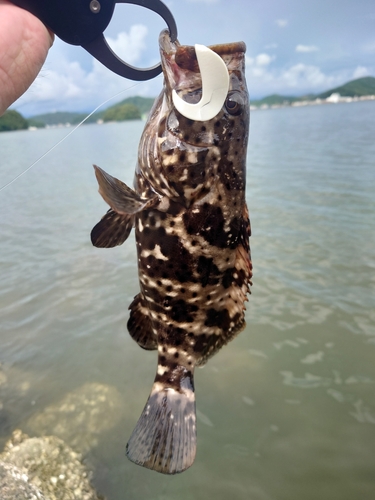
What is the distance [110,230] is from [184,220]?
1.38 feet

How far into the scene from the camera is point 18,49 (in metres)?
1.77

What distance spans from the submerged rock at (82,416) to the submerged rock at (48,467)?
211mm

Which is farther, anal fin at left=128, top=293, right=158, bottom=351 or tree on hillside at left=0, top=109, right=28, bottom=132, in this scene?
anal fin at left=128, top=293, right=158, bottom=351

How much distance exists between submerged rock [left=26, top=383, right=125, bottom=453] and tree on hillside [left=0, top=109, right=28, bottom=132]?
4.29 metres

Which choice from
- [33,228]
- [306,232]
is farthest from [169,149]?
[33,228]

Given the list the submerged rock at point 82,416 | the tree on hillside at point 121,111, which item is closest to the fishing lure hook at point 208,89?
the tree on hillside at point 121,111

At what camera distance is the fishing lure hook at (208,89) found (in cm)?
198

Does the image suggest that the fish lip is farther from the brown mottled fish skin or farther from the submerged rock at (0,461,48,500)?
the submerged rock at (0,461,48,500)

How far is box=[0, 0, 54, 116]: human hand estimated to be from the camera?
5.68 feet

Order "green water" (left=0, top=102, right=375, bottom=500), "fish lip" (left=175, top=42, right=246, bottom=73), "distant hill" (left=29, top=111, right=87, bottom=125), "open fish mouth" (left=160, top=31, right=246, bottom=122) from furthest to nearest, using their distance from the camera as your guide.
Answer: "green water" (left=0, top=102, right=375, bottom=500)
"distant hill" (left=29, top=111, right=87, bottom=125)
"fish lip" (left=175, top=42, right=246, bottom=73)
"open fish mouth" (left=160, top=31, right=246, bottom=122)

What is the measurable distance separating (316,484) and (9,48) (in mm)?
5378

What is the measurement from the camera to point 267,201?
1410cm

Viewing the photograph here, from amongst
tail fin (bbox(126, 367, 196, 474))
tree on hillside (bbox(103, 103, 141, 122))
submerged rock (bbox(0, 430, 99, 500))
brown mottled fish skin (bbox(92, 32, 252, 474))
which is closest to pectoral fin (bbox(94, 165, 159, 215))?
brown mottled fish skin (bbox(92, 32, 252, 474))

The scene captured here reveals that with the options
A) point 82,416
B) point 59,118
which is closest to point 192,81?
point 59,118
